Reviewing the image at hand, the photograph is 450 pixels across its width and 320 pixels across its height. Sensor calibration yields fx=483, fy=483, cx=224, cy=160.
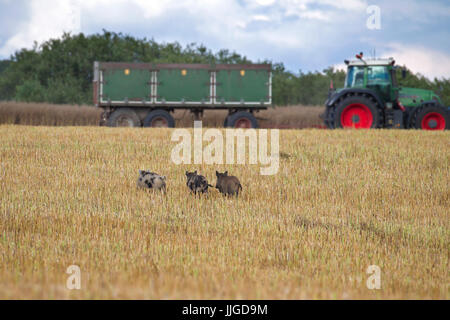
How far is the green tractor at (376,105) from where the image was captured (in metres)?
17.5

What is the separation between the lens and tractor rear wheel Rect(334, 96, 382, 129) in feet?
57.2

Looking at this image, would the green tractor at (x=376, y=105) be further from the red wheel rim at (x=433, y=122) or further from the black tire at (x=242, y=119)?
the black tire at (x=242, y=119)

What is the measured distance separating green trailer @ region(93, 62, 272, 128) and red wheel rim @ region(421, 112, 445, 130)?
6.30 meters

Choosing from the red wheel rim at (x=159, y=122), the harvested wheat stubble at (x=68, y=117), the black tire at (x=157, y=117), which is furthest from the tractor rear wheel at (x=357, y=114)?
the harvested wheat stubble at (x=68, y=117)

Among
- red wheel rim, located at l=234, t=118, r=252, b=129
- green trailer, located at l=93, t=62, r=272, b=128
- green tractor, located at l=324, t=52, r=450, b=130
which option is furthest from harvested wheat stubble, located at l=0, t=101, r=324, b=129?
green tractor, located at l=324, t=52, r=450, b=130

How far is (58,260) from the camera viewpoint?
475 centimetres

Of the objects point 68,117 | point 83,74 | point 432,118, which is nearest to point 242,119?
point 432,118

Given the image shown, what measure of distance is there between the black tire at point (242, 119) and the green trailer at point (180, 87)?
0.14 ft

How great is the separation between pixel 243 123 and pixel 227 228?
15.1 metres

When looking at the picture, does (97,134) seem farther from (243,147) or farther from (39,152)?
(243,147)

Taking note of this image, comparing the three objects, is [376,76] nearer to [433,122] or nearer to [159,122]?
[433,122]
